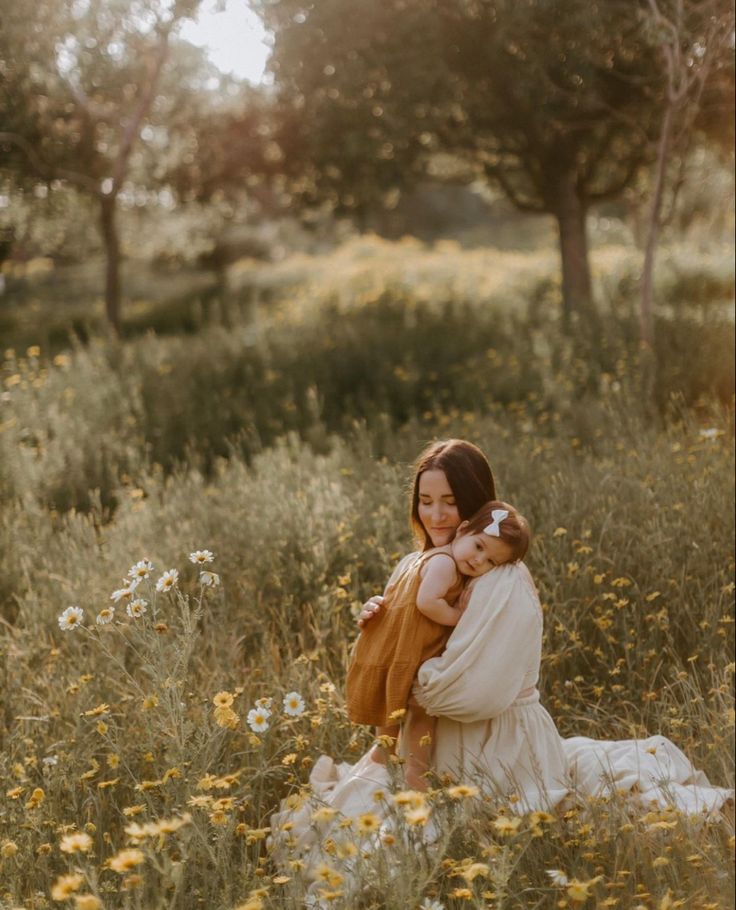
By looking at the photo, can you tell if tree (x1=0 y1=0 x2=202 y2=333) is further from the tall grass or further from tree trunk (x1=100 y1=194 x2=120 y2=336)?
the tall grass

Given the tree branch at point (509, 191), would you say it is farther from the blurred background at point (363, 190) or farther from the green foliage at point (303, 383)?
the green foliage at point (303, 383)

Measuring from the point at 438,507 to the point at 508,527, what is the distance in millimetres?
286

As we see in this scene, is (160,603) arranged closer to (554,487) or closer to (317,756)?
(317,756)

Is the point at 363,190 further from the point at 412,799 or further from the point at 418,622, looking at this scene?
the point at 412,799

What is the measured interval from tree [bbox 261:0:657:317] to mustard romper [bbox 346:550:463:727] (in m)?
7.53

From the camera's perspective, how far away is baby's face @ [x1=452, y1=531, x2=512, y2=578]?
3158 mm

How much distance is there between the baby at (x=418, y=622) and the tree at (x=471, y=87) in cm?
742

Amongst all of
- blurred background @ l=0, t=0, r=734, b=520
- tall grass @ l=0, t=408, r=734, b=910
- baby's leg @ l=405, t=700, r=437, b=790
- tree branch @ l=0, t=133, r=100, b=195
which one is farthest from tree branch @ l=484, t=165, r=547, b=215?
baby's leg @ l=405, t=700, r=437, b=790

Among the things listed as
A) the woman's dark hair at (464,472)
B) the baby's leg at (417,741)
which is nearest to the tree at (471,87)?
the woman's dark hair at (464,472)

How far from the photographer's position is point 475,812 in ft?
9.11

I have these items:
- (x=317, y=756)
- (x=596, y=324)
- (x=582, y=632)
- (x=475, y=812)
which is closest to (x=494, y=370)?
(x=596, y=324)

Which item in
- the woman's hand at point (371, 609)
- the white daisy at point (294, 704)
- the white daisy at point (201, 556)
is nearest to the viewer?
the white daisy at point (294, 704)

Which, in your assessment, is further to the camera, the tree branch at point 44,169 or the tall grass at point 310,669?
the tree branch at point 44,169

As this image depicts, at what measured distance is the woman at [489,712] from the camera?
3.11 metres
